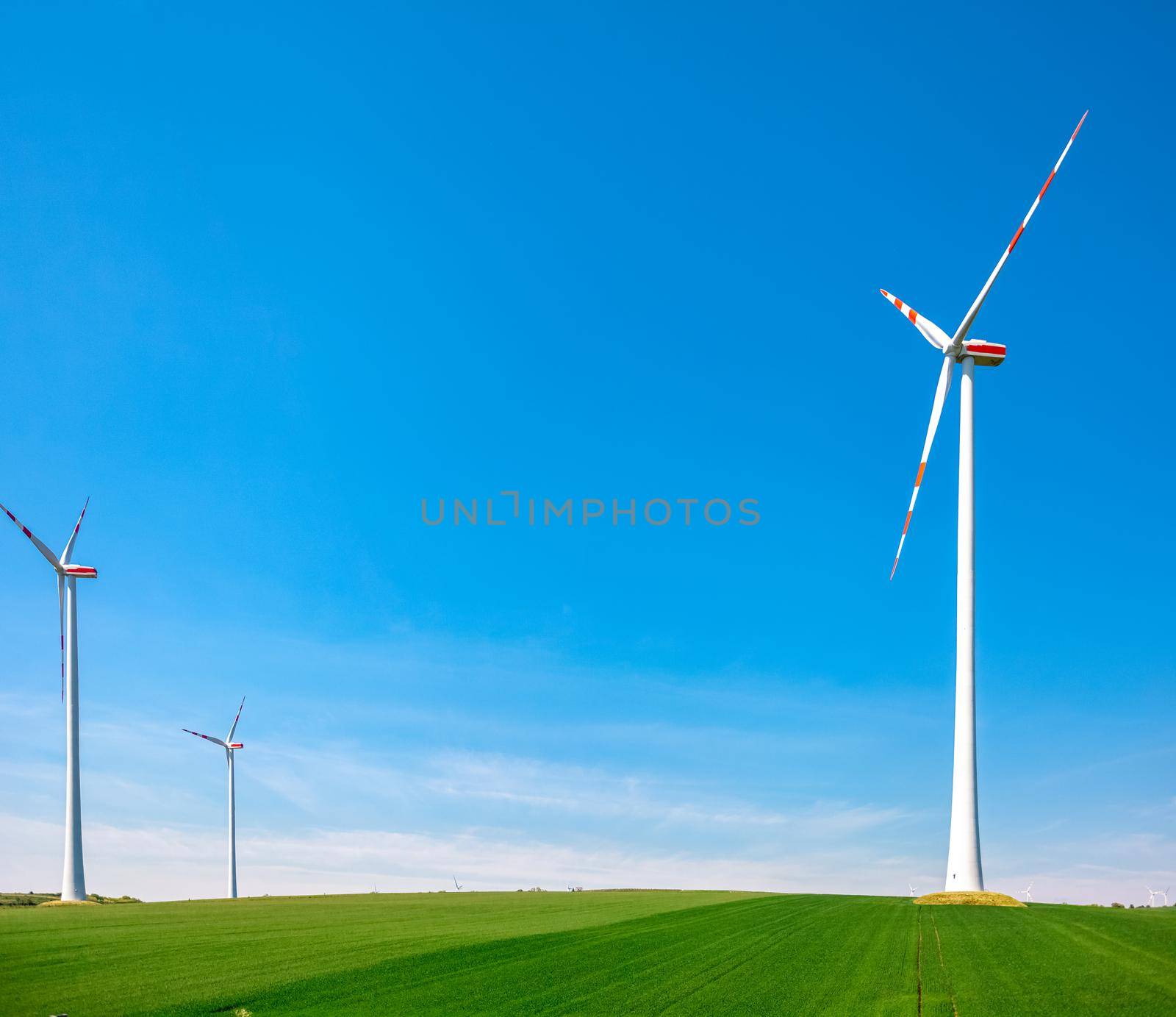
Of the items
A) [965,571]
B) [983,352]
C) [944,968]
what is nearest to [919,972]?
[944,968]

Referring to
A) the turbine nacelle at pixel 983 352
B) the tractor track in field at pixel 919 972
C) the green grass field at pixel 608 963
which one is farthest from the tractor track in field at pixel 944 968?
the turbine nacelle at pixel 983 352

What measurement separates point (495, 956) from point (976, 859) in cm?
2392

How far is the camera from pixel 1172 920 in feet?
128

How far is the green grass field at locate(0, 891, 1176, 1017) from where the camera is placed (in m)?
23.3

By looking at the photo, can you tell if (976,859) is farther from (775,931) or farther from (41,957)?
(41,957)

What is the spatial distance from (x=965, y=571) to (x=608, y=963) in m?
27.2

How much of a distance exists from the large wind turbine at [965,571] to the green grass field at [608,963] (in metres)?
2.68

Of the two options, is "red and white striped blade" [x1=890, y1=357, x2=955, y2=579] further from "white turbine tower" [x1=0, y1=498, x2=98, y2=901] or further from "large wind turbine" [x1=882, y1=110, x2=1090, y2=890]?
"white turbine tower" [x1=0, y1=498, x2=98, y2=901]

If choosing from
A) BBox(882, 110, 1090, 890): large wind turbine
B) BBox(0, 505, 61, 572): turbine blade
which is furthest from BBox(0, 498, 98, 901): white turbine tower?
BBox(882, 110, 1090, 890): large wind turbine

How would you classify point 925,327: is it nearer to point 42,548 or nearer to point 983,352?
point 983,352

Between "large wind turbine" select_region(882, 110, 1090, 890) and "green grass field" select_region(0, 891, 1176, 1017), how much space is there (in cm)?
268

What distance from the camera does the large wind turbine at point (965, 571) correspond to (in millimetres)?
45156

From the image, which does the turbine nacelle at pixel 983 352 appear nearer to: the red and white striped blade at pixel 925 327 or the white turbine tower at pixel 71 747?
the red and white striped blade at pixel 925 327

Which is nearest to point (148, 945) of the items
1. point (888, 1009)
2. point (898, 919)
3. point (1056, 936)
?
point (888, 1009)
